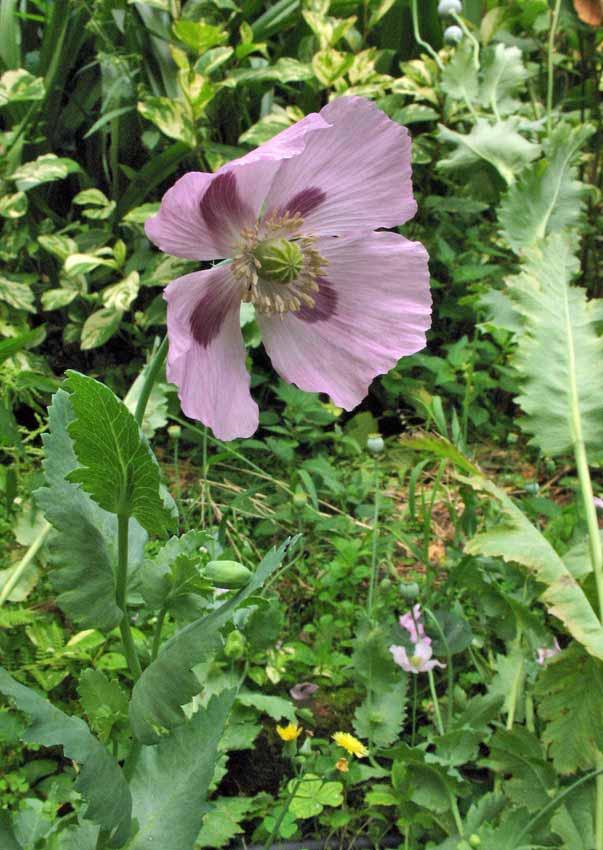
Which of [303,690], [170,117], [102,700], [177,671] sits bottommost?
[303,690]

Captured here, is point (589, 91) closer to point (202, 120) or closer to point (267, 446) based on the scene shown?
point (202, 120)

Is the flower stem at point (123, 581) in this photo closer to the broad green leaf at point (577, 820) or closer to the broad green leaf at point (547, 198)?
the broad green leaf at point (577, 820)

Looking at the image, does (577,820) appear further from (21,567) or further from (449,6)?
(449,6)

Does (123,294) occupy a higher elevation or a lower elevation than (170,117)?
lower

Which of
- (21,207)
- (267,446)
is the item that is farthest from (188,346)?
(21,207)

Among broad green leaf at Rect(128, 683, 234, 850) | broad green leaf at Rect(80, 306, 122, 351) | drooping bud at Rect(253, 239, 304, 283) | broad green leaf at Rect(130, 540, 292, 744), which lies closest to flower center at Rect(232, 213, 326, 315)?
drooping bud at Rect(253, 239, 304, 283)

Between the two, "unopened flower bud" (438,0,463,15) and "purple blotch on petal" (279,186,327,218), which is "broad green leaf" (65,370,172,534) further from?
"unopened flower bud" (438,0,463,15)

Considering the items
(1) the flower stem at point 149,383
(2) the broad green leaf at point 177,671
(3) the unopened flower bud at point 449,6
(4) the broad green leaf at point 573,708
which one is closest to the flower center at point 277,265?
(1) the flower stem at point 149,383

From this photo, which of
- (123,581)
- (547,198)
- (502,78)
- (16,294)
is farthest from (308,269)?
(502,78)
